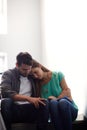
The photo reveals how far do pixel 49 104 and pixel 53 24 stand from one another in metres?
1.33

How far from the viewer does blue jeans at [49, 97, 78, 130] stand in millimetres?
1832

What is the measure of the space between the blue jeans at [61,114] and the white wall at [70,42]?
57 cm

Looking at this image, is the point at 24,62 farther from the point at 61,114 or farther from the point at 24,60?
the point at 61,114

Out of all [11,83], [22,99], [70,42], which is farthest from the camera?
[70,42]

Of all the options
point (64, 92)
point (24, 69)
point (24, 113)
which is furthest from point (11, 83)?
point (64, 92)

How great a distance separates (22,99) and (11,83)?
20cm

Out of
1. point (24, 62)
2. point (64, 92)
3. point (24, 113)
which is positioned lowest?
point (24, 113)

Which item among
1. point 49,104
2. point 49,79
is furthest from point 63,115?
point 49,79

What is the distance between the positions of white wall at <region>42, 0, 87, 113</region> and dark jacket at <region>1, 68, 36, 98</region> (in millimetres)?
557

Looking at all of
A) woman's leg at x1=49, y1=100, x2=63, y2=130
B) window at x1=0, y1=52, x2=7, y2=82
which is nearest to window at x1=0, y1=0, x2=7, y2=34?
window at x1=0, y1=52, x2=7, y2=82

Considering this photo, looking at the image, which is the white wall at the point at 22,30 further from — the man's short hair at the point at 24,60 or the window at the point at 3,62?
the man's short hair at the point at 24,60

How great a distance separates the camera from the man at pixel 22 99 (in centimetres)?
186

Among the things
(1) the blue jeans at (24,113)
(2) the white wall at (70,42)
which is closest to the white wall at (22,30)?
(2) the white wall at (70,42)

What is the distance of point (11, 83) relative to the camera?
210 centimetres
